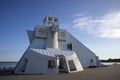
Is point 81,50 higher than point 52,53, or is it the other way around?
point 81,50

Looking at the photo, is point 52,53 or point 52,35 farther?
point 52,35

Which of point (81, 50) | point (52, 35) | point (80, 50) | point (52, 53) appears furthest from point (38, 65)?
point (81, 50)

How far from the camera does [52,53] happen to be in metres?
24.8

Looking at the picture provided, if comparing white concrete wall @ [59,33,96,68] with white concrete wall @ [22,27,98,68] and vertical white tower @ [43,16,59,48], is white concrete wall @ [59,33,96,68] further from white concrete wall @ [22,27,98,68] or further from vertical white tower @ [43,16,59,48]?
vertical white tower @ [43,16,59,48]

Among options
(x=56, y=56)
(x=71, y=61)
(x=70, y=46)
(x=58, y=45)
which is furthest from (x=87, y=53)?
(x=56, y=56)

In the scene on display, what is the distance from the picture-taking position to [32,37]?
31062mm

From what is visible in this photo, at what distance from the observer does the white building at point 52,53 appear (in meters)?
22.9

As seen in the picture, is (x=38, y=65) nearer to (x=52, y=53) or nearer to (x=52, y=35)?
(x=52, y=53)

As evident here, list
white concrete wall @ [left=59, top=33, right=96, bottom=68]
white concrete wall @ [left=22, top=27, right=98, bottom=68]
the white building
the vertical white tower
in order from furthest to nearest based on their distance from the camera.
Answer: white concrete wall @ [left=59, top=33, right=96, bottom=68], white concrete wall @ [left=22, top=27, right=98, bottom=68], the vertical white tower, the white building

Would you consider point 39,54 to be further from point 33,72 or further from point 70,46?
point 70,46

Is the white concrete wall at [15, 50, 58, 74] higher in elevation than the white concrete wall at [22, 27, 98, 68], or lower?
lower

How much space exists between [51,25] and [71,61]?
10.0 m

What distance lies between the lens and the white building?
22.9m

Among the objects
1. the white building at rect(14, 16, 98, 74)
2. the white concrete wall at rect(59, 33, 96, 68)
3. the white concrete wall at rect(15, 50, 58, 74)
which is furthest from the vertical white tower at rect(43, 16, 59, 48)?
the white concrete wall at rect(15, 50, 58, 74)
